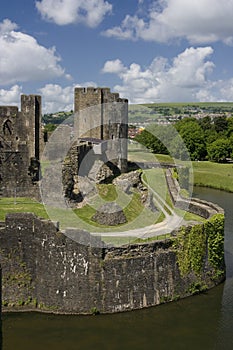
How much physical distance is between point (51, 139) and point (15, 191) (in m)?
12.8

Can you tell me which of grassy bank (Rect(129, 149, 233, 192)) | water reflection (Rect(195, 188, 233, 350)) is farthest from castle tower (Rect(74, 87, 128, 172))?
grassy bank (Rect(129, 149, 233, 192))

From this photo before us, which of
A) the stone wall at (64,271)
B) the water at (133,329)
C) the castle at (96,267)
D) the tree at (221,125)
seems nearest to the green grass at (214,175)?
the tree at (221,125)

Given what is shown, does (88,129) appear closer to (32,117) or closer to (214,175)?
(32,117)

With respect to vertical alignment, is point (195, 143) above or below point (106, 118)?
below

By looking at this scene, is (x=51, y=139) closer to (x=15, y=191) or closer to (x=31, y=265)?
(x=15, y=191)

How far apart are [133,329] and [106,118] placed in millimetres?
21255

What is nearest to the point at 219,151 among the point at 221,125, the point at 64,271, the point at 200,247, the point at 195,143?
the point at 195,143

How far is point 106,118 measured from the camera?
116ft

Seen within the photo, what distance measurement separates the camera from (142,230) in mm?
20516

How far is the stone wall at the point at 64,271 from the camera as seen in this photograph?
1714 cm

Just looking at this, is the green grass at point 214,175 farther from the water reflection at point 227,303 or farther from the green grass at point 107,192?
the green grass at point 107,192

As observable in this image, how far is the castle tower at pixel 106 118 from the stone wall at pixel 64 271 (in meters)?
17.8

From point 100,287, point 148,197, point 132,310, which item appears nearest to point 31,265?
point 100,287

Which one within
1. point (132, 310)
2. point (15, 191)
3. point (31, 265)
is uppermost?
point (15, 191)
